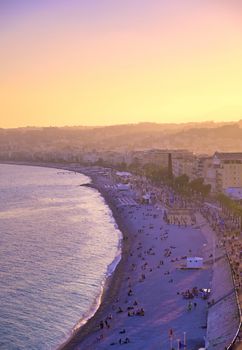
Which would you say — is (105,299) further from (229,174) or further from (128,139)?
(128,139)

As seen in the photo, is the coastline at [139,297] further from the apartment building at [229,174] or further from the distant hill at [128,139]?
the distant hill at [128,139]

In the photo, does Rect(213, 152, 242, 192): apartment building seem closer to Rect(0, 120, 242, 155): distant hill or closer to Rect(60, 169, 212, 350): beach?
Rect(60, 169, 212, 350): beach

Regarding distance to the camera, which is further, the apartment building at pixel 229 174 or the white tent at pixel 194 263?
the apartment building at pixel 229 174

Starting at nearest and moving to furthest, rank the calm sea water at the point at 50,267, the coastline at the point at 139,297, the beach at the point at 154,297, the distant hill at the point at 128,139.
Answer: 1. the coastline at the point at 139,297
2. the beach at the point at 154,297
3. the calm sea water at the point at 50,267
4. the distant hill at the point at 128,139

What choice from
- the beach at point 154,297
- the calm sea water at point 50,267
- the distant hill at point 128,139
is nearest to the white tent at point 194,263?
the beach at point 154,297

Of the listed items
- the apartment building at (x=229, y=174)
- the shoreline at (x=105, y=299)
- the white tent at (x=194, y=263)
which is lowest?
the shoreline at (x=105, y=299)
